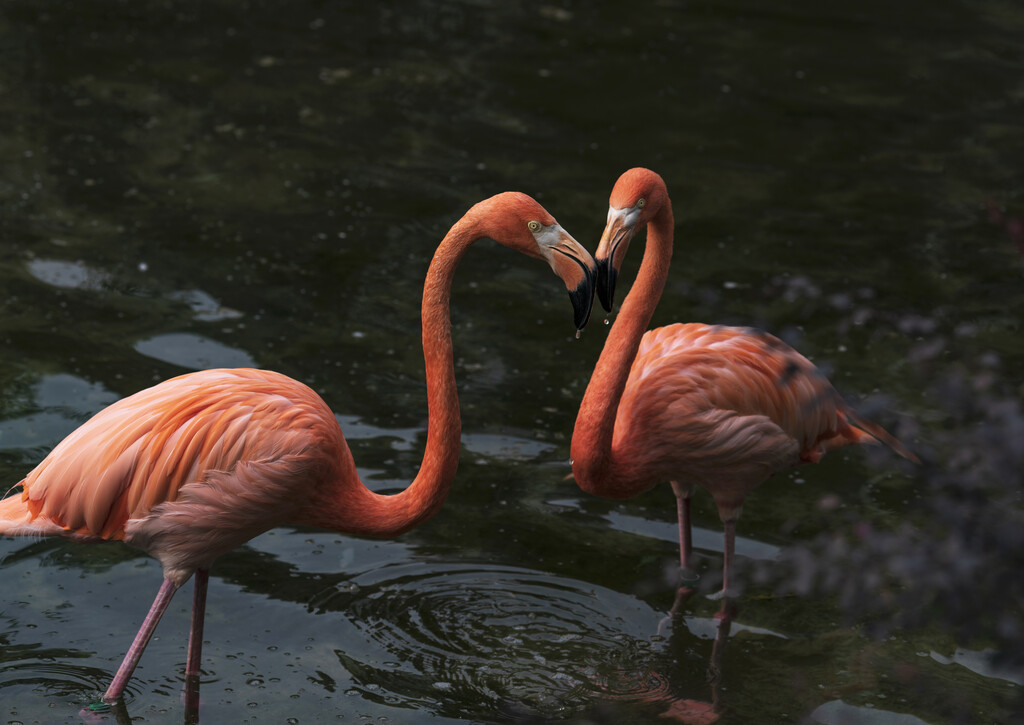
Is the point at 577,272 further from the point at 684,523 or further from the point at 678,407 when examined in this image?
the point at 684,523

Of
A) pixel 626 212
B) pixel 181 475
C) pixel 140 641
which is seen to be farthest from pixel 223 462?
pixel 626 212

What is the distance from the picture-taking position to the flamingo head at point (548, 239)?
11.7 feet

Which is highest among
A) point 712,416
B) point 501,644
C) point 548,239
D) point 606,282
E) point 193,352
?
point 548,239

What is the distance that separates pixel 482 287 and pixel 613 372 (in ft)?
10.3

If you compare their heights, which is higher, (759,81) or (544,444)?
(759,81)

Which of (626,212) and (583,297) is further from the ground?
(626,212)

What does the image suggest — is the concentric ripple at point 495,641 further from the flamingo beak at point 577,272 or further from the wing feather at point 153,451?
the flamingo beak at point 577,272

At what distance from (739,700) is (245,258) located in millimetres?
4367

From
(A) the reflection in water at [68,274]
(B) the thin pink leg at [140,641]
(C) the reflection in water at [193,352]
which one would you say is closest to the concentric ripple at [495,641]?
(B) the thin pink leg at [140,641]

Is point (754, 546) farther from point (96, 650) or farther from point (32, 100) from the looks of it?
point (32, 100)

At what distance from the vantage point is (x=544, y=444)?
19.0 ft

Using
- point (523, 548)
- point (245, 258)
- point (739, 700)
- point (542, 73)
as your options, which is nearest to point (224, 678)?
point (523, 548)

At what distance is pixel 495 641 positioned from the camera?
431cm

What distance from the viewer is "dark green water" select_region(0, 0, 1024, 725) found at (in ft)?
13.6
